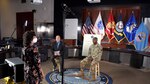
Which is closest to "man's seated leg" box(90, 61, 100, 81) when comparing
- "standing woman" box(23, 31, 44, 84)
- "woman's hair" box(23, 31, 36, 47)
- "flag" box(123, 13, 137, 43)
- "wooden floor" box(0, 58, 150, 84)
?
"wooden floor" box(0, 58, 150, 84)

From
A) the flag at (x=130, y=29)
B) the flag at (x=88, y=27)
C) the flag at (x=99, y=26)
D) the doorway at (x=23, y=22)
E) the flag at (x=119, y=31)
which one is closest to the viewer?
the flag at (x=130, y=29)

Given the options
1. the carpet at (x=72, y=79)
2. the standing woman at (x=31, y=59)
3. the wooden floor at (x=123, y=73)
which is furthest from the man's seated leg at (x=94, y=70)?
the standing woman at (x=31, y=59)

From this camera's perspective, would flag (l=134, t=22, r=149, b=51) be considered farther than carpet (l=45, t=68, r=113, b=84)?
Yes

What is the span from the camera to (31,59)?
2.73 m

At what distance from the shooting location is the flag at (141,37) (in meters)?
5.78

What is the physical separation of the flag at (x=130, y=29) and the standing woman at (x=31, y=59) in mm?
4267

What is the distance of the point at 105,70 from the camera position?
552cm

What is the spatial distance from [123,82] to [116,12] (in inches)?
117

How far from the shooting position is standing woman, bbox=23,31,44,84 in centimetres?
268

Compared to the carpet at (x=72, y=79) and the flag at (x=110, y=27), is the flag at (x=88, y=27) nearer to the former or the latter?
the flag at (x=110, y=27)

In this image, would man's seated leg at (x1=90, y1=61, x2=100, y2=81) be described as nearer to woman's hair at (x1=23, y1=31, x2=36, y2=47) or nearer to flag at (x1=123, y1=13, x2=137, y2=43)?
flag at (x1=123, y1=13, x2=137, y2=43)

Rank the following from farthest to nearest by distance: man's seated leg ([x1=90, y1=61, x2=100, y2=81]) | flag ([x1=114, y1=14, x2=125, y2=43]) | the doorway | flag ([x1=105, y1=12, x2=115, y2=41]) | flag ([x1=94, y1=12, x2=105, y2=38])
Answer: the doorway
flag ([x1=94, y1=12, x2=105, y2=38])
flag ([x1=105, y1=12, x2=115, y2=41])
flag ([x1=114, y1=14, x2=125, y2=43])
man's seated leg ([x1=90, y1=61, x2=100, y2=81])

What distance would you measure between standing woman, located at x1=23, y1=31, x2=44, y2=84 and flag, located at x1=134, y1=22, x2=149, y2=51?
424 centimetres

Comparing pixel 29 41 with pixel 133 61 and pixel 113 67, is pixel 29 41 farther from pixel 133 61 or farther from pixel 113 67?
pixel 133 61
